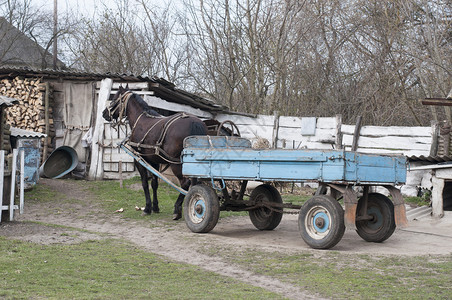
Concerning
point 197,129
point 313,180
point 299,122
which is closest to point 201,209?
point 197,129

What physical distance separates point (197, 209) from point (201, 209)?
0.09 m

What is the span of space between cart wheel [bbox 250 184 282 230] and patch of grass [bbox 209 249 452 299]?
2.20m

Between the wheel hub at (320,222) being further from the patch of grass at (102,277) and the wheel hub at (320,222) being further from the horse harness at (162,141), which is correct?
the horse harness at (162,141)

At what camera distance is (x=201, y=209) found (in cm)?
955

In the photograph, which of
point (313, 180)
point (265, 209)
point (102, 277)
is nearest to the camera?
point (102, 277)

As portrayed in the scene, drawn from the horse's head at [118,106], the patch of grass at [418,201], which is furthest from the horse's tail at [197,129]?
the patch of grass at [418,201]

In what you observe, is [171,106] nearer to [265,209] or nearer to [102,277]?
[265,209]

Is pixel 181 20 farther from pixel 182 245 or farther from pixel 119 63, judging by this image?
A: pixel 182 245

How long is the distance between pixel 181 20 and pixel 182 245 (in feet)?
49.2

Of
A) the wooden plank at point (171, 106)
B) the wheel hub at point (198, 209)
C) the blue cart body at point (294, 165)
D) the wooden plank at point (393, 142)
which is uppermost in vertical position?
the wooden plank at point (171, 106)

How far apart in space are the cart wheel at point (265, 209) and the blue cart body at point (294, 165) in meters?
1.36

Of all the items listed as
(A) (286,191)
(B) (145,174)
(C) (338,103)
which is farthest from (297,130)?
(B) (145,174)

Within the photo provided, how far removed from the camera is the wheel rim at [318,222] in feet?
26.2

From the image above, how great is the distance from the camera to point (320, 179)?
25.6 ft
